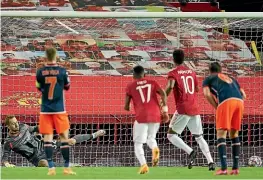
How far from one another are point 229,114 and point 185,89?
1.39 metres

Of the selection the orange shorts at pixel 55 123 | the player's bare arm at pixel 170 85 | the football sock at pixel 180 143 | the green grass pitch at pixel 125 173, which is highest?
the player's bare arm at pixel 170 85

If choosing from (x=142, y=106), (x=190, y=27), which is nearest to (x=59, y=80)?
(x=142, y=106)

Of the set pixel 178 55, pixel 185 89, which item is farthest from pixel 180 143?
pixel 178 55

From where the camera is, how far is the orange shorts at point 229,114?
15.7m

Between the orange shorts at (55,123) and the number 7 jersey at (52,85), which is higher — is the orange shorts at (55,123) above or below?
below

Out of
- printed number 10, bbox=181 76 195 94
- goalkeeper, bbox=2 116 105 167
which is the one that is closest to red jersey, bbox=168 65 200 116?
printed number 10, bbox=181 76 195 94

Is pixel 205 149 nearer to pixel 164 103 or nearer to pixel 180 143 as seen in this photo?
pixel 180 143

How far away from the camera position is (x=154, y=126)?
1620cm

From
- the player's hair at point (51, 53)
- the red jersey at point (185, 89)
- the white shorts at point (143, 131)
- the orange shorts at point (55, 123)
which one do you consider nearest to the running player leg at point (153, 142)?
the white shorts at point (143, 131)

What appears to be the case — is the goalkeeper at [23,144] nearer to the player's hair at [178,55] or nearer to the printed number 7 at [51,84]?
the player's hair at [178,55]

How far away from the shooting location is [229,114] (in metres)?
15.7

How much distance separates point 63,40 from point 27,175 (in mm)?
5423

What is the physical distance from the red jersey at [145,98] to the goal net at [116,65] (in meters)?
3.61

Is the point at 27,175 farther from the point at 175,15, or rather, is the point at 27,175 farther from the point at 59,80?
the point at 175,15
